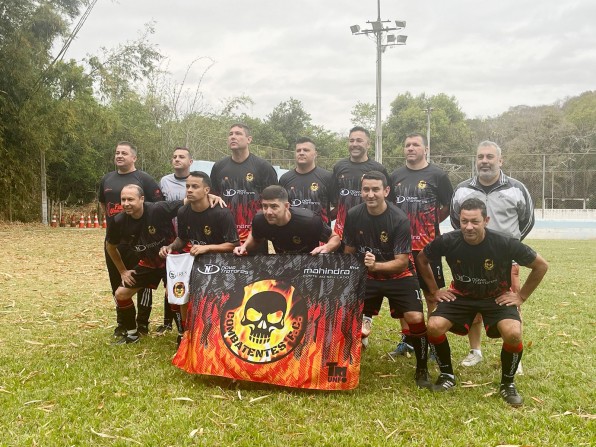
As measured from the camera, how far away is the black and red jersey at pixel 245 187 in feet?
22.0

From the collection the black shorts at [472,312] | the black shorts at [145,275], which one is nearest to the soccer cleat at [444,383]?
the black shorts at [472,312]

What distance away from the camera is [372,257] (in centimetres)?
502

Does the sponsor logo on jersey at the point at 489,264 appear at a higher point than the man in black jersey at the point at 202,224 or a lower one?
lower

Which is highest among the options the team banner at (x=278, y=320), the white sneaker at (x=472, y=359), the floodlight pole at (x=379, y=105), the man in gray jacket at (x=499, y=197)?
the floodlight pole at (x=379, y=105)

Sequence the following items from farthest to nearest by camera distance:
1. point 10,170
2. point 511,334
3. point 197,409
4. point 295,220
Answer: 1. point 10,170
2. point 295,220
3. point 511,334
4. point 197,409

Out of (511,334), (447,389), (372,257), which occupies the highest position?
(372,257)

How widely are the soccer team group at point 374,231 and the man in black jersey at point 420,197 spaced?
0.03ft

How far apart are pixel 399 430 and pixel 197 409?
1.48 metres

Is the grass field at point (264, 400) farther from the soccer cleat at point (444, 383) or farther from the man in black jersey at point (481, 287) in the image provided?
the man in black jersey at point (481, 287)

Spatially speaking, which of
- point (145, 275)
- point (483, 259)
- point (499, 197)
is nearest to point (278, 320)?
point (483, 259)

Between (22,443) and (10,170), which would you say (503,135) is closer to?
(10,170)

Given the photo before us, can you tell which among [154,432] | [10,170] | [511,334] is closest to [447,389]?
[511,334]

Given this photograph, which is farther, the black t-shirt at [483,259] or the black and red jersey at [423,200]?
the black and red jersey at [423,200]

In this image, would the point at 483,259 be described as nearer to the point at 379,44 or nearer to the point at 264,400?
the point at 264,400
